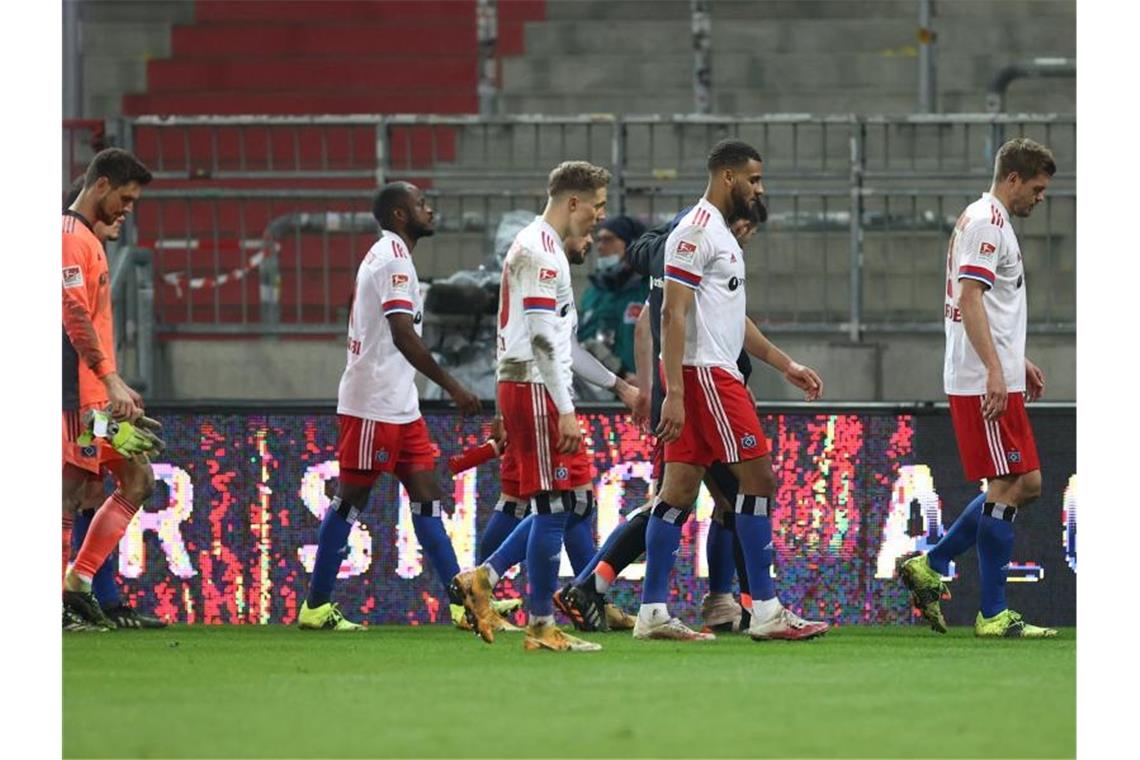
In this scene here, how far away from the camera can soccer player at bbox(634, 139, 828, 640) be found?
879 centimetres

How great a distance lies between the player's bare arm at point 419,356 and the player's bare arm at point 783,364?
1.23m

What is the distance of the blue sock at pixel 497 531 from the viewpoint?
10031mm

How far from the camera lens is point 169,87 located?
1847cm

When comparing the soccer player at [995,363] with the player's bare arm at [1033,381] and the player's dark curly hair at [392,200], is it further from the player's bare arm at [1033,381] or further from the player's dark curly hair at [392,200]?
the player's dark curly hair at [392,200]

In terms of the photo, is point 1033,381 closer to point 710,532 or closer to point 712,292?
point 710,532

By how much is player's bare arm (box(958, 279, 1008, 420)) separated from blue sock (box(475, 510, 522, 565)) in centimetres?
217

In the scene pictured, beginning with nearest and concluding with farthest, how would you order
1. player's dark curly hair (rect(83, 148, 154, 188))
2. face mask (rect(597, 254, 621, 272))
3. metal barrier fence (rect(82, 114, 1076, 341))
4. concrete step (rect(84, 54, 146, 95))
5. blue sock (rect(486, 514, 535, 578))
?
blue sock (rect(486, 514, 535, 578)) → player's dark curly hair (rect(83, 148, 154, 188)) → face mask (rect(597, 254, 621, 272)) → metal barrier fence (rect(82, 114, 1076, 341)) → concrete step (rect(84, 54, 146, 95))

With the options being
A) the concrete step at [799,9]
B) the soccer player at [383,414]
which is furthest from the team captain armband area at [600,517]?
the concrete step at [799,9]

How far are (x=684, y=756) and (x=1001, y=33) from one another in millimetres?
12369

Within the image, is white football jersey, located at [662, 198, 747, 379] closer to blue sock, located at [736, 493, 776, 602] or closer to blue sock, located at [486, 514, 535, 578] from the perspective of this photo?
blue sock, located at [736, 493, 776, 602]

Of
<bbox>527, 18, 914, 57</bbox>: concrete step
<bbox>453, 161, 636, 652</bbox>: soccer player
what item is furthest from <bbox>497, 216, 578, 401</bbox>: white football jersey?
<bbox>527, 18, 914, 57</bbox>: concrete step

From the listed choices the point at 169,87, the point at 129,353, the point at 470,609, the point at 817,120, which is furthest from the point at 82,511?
the point at 169,87
